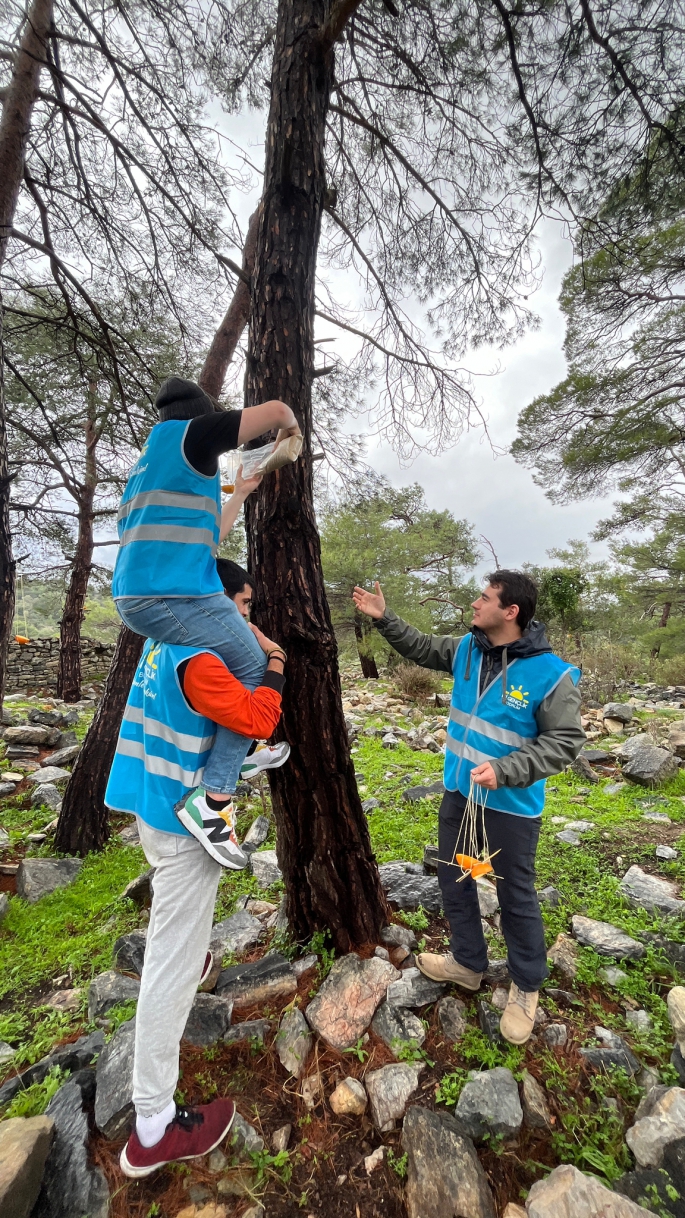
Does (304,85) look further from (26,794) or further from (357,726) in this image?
(357,726)

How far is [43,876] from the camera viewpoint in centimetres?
293

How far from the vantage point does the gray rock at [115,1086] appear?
130 cm

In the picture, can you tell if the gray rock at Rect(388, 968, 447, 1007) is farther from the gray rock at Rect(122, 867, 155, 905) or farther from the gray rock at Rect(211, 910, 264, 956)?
the gray rock at Rect(122, 867, 155, 905)

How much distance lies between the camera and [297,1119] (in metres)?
1.39

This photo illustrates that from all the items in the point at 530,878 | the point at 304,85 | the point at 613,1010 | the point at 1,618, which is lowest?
the point at 613,1010

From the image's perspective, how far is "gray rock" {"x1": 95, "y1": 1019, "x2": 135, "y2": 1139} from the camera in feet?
4.28

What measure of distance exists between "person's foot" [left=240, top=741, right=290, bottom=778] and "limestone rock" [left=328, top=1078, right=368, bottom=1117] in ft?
3.36

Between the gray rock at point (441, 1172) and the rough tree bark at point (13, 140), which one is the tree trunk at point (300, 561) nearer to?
the gray rock at point (441, 1172)

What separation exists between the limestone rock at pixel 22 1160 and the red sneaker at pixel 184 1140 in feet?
0.67

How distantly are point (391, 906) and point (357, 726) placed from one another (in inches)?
176

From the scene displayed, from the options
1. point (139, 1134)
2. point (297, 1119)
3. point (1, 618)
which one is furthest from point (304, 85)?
point (297, 1119)

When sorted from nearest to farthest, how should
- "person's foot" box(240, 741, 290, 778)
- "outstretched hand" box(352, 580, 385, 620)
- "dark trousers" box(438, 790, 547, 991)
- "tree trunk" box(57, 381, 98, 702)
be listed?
"person's foot" box(240, 741, 290, 778), "dark trousers" box(438, 790, 547, 991), "outstretched hand" box(352, 580, 385, 620), "tree trunk" box(57, 381, 98, 702)

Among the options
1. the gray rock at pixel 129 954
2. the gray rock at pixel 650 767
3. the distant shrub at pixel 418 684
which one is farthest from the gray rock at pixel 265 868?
the distant shrub at pixel 418 684

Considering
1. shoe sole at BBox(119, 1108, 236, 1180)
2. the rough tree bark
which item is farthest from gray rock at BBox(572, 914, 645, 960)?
the rough tree bark
